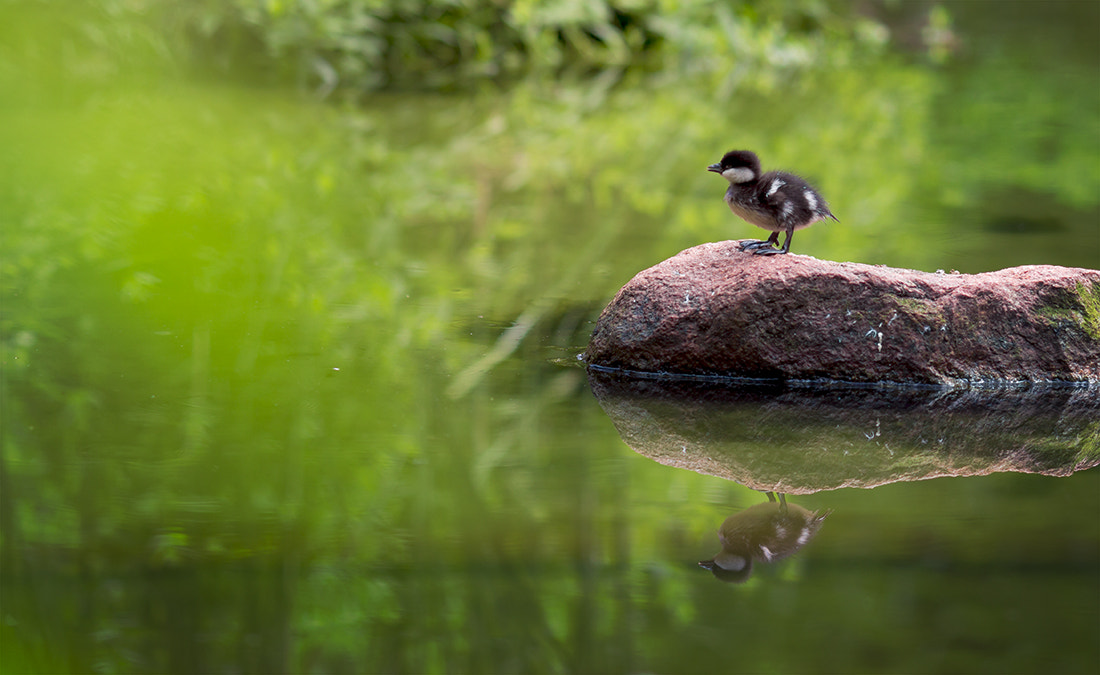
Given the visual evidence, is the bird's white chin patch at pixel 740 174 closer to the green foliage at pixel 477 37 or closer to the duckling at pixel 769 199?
the duckling at pixel 769 199

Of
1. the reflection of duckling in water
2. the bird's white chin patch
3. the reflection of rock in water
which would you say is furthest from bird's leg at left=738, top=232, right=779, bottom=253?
the reflection of duckling in water

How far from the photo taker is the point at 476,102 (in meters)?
9.21

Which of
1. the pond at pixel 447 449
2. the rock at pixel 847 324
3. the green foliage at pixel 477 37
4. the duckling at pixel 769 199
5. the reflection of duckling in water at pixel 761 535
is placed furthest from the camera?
the green foliage at pixel 477 37

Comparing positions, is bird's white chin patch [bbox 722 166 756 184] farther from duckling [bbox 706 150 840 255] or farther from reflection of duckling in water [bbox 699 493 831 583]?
reflection of duckling in water [bbox 699 493 831 583]

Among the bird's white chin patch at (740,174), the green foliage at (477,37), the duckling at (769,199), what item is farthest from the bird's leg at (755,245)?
the green foliage at (477,37)

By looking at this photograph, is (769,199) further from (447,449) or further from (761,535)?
(761,535)

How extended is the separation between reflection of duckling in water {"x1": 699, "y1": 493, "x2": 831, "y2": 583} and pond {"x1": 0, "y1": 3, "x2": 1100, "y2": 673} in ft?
0.05

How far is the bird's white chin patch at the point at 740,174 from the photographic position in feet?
13.1

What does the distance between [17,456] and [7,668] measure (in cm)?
98

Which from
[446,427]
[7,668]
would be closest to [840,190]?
[446,427]

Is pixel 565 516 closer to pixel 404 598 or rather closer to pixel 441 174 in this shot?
pixel 404 598

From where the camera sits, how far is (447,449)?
3131 mm

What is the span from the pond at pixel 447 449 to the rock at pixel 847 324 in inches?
4.7

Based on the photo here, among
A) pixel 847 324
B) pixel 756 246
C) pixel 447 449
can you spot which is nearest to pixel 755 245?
pixel 756 246
